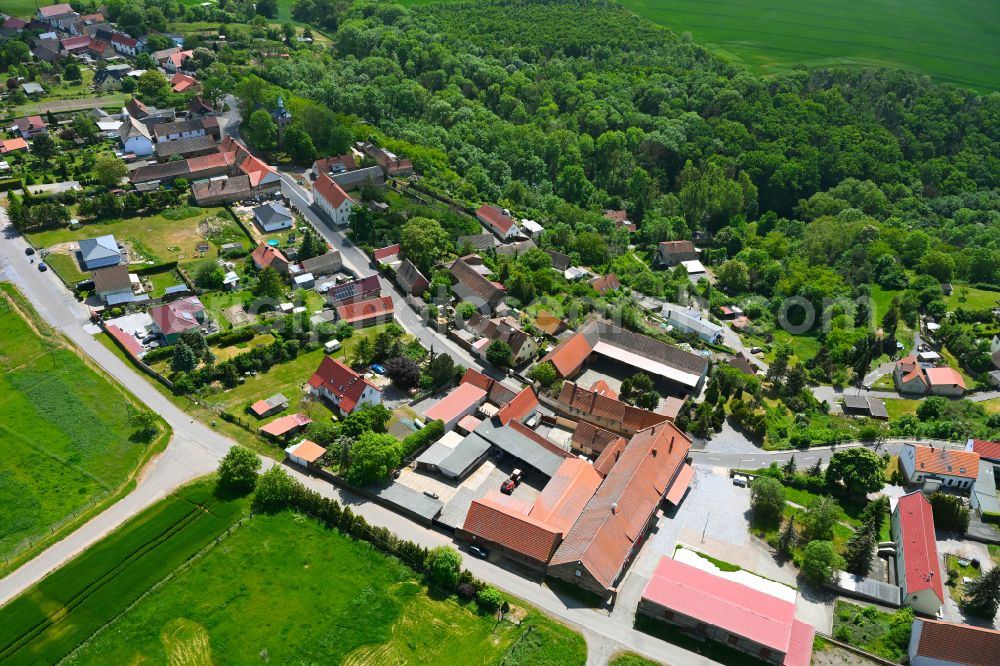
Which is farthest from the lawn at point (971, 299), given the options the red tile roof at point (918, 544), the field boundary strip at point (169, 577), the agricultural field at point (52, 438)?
the agricultural field at point (52, 438)

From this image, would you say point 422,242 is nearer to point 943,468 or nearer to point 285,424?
point 285,424

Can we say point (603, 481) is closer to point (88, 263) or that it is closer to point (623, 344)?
point (623, 344)

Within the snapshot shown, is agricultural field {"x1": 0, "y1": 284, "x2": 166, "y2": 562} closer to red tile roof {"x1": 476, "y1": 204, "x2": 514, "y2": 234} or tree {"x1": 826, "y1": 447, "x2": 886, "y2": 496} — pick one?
red tile roof {"x1": 476, "y1": 204, "x2": 514, "y2": 234}

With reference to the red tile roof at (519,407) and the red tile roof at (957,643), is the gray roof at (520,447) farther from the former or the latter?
the red tile roof at (957,643)

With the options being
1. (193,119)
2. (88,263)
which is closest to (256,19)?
(193,119)

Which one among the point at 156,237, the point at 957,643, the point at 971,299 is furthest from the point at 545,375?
the point at 971,299
